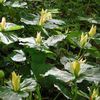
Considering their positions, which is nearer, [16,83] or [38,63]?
[16,83]

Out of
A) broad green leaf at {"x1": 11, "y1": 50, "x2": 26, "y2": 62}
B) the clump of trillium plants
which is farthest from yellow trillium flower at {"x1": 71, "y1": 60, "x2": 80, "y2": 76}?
broad green leaf at {"x1": 11, "y1": 50, "x2": 26, "y2": 62}

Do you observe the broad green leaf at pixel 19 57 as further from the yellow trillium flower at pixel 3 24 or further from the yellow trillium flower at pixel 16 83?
the yellow trillium flower at pixel 16 83

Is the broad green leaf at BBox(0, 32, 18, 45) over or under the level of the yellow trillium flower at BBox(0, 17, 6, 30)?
under

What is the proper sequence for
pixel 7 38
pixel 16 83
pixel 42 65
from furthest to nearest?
pixel 7 38 → pixel 42 65 → pixel 16 83

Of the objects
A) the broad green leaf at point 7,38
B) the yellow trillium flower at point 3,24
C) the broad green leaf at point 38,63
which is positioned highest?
the yellow trillium flower at point 3,24

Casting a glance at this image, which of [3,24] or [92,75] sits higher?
[3,24]

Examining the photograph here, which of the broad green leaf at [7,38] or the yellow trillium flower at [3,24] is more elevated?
the yellow trillium flower at [3,24]

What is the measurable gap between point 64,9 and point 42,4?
7.8 inches

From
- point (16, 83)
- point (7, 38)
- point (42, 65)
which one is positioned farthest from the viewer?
point (7, 38)

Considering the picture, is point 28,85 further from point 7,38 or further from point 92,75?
point 7,38

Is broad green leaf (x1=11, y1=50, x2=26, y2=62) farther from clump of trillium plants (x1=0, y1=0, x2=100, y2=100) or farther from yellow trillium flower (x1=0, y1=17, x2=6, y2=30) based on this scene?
yellow trillium flower (x1=0, y1=17, x2=6, y2=30)

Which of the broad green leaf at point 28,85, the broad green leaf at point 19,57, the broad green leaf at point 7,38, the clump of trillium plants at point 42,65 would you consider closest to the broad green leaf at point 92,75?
the clump of trillium plants at point 42,65

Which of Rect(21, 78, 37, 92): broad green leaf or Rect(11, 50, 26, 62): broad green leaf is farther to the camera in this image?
Rect(11, 50, 26, 62): broad green leaf

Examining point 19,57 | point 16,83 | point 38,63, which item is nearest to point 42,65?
point 38,63
